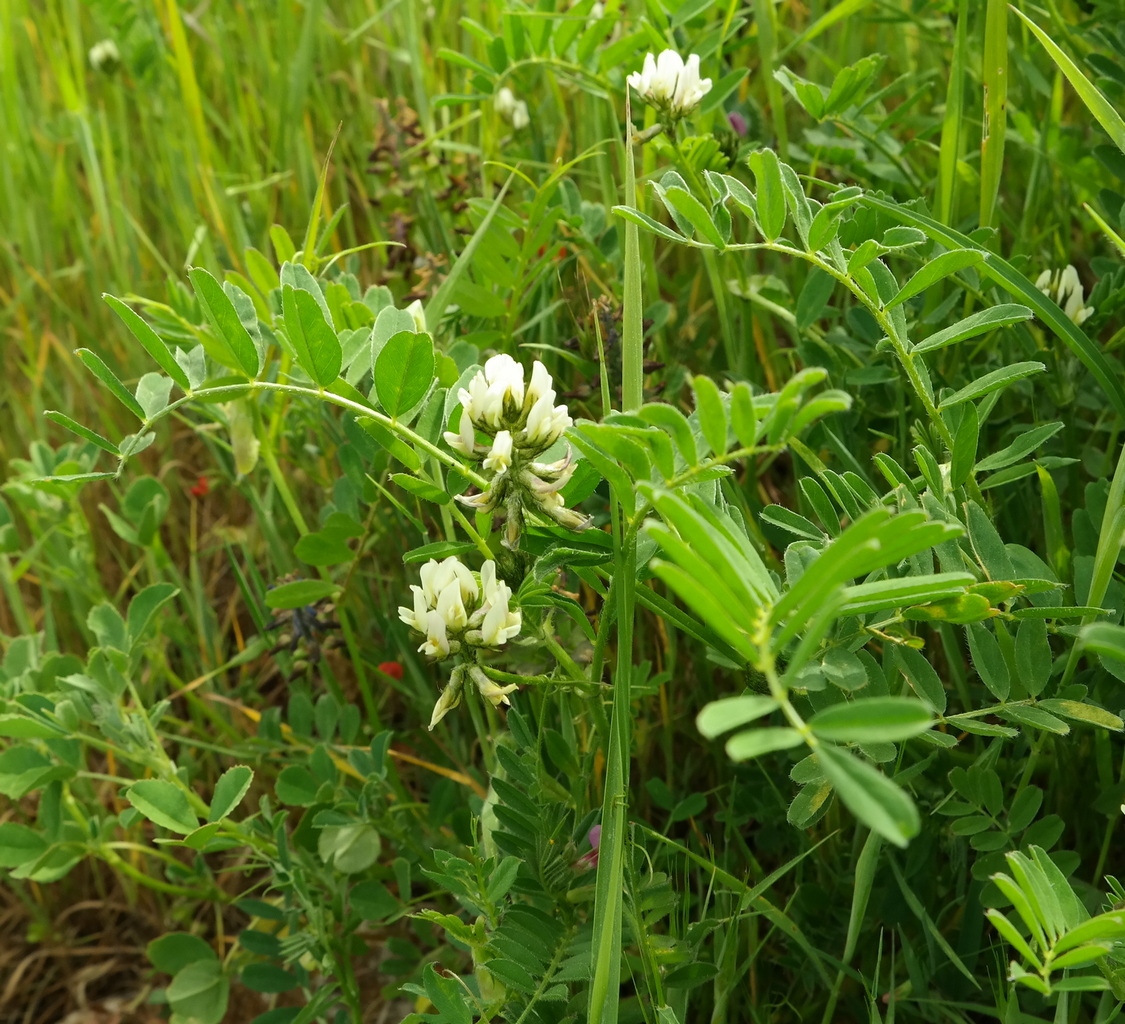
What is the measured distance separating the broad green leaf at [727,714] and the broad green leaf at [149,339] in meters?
0.50

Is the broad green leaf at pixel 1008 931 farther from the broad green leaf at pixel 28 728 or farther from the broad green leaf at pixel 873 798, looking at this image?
the broad green leaf at pixel 28 728

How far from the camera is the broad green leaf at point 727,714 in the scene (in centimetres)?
46

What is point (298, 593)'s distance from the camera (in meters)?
1.17

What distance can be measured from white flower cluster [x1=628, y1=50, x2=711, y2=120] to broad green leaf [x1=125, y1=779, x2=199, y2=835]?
836 millimetres

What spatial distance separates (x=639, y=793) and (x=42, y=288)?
4.96ft

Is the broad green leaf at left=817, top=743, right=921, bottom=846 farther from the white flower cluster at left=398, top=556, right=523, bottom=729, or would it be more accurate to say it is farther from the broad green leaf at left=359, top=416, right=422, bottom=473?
the broad green leaf at left=359, top=416, right=422, bottom=473

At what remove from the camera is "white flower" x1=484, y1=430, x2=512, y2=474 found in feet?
2.33

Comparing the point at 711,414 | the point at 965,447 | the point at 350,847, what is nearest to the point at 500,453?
the point at 711,414

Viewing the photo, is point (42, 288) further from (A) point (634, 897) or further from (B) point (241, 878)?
(A) point (634, 897)

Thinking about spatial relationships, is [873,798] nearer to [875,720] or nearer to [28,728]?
[875,720]

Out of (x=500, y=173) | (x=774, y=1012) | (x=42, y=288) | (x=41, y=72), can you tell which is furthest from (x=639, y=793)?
(x=41, y=72)

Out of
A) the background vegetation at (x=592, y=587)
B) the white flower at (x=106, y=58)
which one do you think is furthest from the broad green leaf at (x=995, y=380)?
the white flower at (x=106, y=58)

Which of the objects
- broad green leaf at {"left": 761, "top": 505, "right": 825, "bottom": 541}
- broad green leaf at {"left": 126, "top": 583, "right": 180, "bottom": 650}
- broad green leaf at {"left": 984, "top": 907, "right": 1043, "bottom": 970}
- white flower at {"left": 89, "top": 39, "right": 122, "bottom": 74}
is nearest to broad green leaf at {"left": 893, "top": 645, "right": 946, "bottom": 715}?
broad green leaf at {"left": 761, "top": 505, "right": 825, "bottom": 541}

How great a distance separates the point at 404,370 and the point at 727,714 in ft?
1.37
